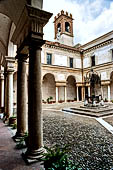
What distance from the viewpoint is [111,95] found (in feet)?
65.8

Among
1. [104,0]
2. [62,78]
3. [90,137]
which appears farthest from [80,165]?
[62,78]

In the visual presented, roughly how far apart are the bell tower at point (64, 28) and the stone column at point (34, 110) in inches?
1066

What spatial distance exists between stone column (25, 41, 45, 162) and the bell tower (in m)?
27.1

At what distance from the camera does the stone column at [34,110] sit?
2643 mm

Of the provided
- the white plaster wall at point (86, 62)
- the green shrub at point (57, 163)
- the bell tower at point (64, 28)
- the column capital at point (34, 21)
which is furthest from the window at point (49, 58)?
the green shrub at point (57, 163)

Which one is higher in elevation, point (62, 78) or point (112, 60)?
point (112, 60)

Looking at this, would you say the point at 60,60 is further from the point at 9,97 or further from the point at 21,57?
the point at 21,57

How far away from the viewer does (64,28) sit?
27719mm

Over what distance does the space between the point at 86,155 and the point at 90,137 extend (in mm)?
1487

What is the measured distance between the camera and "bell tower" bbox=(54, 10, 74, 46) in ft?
90.6

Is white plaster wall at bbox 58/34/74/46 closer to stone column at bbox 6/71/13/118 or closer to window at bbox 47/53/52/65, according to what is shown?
window at bbox 47/53/52/65

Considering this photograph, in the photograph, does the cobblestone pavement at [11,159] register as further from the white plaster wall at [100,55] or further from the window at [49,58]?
the white plaster wall at [100,55]

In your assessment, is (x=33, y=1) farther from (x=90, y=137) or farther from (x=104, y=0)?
(x=90, y=137)

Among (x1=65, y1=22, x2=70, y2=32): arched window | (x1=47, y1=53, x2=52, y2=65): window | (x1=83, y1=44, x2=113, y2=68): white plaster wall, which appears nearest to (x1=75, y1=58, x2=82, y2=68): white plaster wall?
(x1=83, y1=44, x2=113, y2=68): white plaster wall
